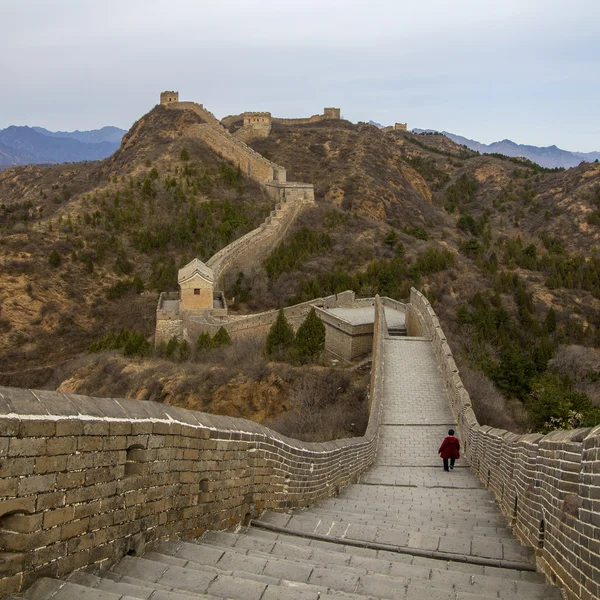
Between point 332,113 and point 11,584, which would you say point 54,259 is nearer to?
point 11,584

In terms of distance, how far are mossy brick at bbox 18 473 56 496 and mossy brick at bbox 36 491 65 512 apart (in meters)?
0.03

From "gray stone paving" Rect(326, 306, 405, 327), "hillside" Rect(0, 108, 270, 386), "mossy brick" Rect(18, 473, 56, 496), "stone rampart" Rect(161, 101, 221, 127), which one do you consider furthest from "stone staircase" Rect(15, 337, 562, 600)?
"stone rampart" Rect(161, 101, 221, 127)

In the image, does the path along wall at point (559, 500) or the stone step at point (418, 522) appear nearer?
the path along wall at point (559, 500)

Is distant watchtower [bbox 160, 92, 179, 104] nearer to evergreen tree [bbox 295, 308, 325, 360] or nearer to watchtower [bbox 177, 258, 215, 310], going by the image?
watchtower [bbox 177, 258, 215, 310]

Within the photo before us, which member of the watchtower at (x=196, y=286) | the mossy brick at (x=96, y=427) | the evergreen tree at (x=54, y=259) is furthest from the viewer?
the evergreen tree at (x=54, y=259)

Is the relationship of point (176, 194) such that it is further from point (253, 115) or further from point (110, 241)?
point (253, 115)

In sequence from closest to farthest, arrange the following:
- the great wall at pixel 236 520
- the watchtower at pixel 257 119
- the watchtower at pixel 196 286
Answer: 1. the great wall at pixel 236 520
2. the watchtower at pixel 196 286
3. the watchtower at pixel 257 119

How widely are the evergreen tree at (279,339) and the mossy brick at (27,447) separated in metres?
22.4

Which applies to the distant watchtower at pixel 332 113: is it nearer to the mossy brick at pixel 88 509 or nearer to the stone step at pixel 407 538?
the stone step at pixel 407 538

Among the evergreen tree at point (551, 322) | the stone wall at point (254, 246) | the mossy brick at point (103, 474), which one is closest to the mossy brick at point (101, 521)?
the mossy brick at point (103, 474)

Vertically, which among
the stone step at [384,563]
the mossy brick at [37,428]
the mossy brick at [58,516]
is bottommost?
the stone step at [384,563]

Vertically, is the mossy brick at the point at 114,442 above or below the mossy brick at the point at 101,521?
above

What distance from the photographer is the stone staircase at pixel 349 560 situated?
168 inches

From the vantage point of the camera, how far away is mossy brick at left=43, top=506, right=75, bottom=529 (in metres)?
4.10
